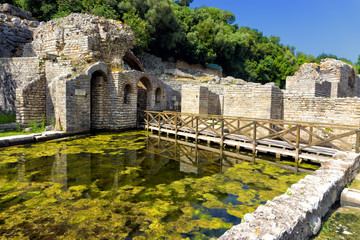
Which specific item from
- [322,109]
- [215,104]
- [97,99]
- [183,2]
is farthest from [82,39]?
[183,2]

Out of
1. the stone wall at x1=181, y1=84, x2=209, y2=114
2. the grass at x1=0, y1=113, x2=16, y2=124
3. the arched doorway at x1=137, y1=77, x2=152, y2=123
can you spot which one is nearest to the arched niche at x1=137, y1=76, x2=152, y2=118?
the arched doorway at x1=137, y1=77, x2=152, y2=123

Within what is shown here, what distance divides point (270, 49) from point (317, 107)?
49175mm

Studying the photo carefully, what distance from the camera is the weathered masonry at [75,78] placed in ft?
37.8

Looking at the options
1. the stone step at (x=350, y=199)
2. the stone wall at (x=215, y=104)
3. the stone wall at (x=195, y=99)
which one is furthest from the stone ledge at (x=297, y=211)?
the stone wall at (x=215, y=104)

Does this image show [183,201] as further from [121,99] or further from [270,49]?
[270,49]

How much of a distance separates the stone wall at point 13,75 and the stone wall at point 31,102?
820 mm

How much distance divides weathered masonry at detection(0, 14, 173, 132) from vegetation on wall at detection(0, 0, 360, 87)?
39.9 ft

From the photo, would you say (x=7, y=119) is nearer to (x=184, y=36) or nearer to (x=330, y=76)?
(x=330, y=76)

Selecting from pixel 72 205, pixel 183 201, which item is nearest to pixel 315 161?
pixel 183 201

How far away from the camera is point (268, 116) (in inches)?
400

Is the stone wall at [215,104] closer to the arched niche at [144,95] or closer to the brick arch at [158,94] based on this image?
the brick arch at [158,94]

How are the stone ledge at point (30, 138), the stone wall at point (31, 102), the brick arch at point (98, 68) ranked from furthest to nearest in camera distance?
the brick arch at point (98, 68) < the stone wall at point (31, 102) < the stone ledge at point (30, 138)

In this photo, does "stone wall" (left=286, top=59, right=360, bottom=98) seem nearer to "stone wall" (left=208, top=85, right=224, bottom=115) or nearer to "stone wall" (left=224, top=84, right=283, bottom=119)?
"stone wall" (left=224, top=84, right=283, bottom=119)

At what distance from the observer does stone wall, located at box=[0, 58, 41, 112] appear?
13.0m
